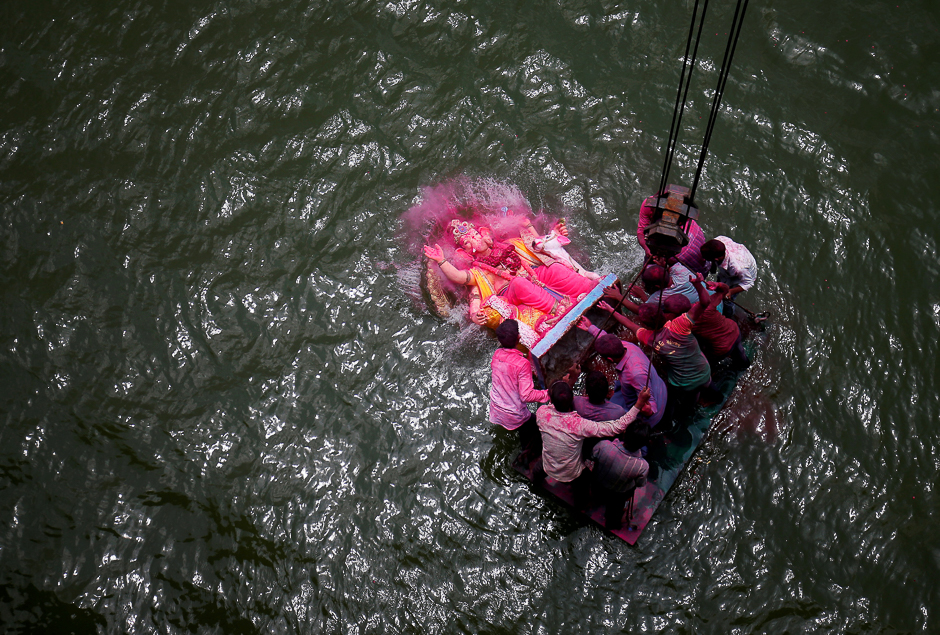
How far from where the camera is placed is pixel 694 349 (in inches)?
272

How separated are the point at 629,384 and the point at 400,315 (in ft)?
11.4

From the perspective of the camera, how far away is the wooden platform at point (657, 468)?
23.4ft

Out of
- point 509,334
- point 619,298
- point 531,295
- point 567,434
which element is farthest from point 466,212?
point 567,434

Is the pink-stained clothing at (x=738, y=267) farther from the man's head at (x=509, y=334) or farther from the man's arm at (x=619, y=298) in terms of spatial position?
the man's head at (x=509, y=334)

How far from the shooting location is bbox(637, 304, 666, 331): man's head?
6906 mm

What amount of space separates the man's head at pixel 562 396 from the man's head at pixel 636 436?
64 centimetres

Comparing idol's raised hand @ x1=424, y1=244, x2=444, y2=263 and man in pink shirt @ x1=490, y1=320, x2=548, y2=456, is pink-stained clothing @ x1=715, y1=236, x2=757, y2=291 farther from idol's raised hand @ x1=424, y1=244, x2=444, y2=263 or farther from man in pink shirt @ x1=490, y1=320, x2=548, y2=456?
idol's raised hand @ x1=424, y1=244, x2=444, y2=263

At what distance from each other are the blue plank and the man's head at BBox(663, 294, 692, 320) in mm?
917

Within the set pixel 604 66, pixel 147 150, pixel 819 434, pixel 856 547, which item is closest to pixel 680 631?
pixel 856 547

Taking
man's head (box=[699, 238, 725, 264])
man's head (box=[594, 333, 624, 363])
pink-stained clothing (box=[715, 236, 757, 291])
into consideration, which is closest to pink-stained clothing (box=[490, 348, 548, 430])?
man's head (box=[594, 333, 624, 363])

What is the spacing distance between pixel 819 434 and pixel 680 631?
2.81 m

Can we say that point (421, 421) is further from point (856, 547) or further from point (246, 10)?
point (246, 10)

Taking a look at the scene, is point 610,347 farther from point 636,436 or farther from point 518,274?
point 518,274

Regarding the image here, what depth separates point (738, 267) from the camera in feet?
25.2
